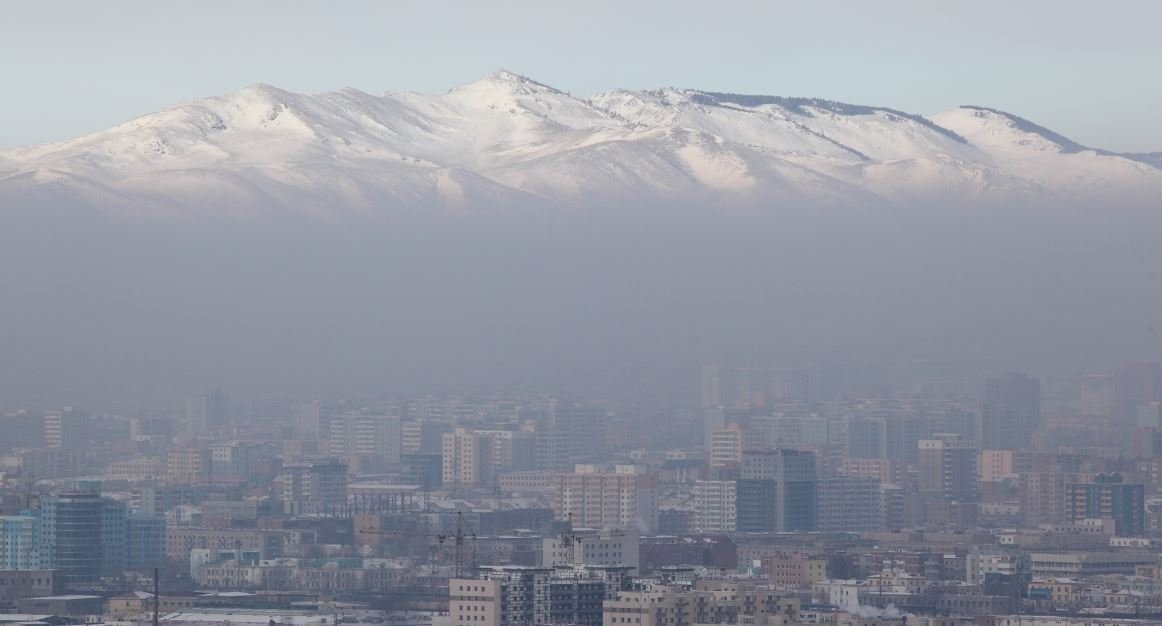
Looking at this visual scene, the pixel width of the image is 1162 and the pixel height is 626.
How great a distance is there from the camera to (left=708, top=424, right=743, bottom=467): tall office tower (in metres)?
50.4

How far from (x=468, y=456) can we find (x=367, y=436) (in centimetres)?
160

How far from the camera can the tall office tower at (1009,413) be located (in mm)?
51156

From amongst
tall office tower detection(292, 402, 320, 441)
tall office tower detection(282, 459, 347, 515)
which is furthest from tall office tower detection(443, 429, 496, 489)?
tall office tower detection(282, 459, 347, 515)

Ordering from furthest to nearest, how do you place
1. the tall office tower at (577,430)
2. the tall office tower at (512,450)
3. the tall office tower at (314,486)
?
the tall office tower at (512,450) < the tall office tower at (577,430) < the tall office tower at (314,486)

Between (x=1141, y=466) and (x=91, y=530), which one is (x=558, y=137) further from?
(x=91, y=530)

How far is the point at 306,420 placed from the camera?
53062 mm

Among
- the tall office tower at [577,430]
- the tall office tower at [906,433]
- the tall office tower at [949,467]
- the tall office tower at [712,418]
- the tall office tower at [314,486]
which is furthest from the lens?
the tall office tower at [712,418]

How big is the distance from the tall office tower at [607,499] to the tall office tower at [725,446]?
266 cm

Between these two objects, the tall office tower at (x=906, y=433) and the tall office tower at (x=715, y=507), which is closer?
the tall office tower at (x=715, y=507)

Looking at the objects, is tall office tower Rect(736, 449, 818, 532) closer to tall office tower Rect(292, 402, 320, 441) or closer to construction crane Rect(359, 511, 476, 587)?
construction crane Rect(359, 511, 476, 587)

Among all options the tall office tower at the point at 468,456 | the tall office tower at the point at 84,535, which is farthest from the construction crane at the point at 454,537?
the tall office tower at the point at 468,456

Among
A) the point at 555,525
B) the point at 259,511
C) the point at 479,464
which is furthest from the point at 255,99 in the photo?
the point at 555,525

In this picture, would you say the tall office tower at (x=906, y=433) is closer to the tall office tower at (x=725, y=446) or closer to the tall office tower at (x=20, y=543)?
the tall office tower at (x=725, y=446)

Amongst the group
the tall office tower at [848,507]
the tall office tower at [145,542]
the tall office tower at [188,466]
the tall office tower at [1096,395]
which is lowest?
the tall office tower at [145,542]
